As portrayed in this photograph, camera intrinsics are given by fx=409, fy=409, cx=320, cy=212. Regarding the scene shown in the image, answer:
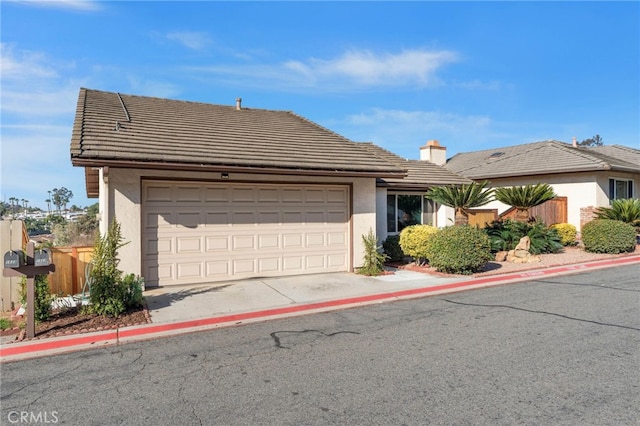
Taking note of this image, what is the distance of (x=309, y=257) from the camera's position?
11602 mm

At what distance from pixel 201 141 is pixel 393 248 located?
7.01 metres

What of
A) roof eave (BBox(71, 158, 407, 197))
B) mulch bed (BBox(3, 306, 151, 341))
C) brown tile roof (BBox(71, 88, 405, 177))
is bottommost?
mulch bed (BBox(3, 306, 151, 341))

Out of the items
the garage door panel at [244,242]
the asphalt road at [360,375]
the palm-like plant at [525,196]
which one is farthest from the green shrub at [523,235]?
the garage door panel at [244,242]

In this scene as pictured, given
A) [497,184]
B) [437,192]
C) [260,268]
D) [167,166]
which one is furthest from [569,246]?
[167,166]

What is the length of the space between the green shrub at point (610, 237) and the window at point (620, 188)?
439 cm

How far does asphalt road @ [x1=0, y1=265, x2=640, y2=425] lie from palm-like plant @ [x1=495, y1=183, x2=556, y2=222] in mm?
7566

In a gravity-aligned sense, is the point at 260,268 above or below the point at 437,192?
below

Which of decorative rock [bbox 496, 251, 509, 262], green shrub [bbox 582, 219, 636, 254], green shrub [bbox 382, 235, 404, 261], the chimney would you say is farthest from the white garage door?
the chimney

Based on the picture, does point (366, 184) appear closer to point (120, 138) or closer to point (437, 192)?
point (437, 192)

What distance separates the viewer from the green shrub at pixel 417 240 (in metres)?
12.4

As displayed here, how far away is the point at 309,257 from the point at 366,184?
9.07 ft

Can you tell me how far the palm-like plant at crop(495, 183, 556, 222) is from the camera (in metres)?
14.3

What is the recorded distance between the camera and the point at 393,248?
13703 mm

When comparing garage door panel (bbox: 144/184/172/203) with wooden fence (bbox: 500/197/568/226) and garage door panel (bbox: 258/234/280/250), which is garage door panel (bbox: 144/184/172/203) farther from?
wooden fence (bbox: 500/197/568/226)
